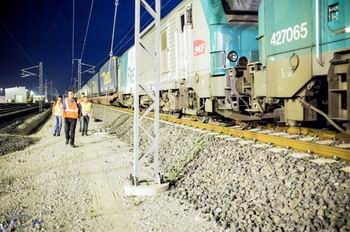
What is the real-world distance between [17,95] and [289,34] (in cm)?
12366

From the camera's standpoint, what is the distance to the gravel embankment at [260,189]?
159 inches

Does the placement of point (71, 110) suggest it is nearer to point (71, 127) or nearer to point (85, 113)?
point (71, 127)

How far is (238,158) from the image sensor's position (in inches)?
260

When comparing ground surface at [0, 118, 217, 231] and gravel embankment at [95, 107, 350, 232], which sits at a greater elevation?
gravel embankment at [95, 107, 350, 232]

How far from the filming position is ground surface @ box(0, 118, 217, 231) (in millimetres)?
4957

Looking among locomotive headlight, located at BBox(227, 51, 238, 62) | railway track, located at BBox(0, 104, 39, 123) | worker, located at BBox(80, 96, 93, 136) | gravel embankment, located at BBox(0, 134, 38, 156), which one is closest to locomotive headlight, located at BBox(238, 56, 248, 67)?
locomotive headlight, located at BBox(227, 51, 238, 62)

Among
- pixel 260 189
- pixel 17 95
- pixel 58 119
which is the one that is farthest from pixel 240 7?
pixel 17 95

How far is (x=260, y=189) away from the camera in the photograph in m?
5.06

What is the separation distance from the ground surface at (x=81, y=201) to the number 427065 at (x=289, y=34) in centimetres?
337

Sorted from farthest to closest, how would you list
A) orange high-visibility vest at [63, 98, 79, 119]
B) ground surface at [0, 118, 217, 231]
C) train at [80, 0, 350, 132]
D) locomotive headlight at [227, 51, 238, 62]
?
orange high-visibility vest at [63, 98, 79, 119] → locomotive headlight at [227, 51, 238, 62] → train at [80, 0, 350, 132] → ground surface at [0, 118, 217, 231]

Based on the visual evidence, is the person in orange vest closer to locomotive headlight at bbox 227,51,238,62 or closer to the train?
the train

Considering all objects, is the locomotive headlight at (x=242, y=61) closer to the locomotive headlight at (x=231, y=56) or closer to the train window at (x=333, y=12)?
the locomotive headlight at (x=231, y=56)

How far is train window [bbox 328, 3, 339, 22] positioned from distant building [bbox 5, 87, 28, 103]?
119 metres

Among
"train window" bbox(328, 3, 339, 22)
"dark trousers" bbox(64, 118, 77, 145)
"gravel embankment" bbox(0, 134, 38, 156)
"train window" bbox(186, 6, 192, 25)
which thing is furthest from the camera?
"gravel embankment" bbox(0, 134, 38, 156)
